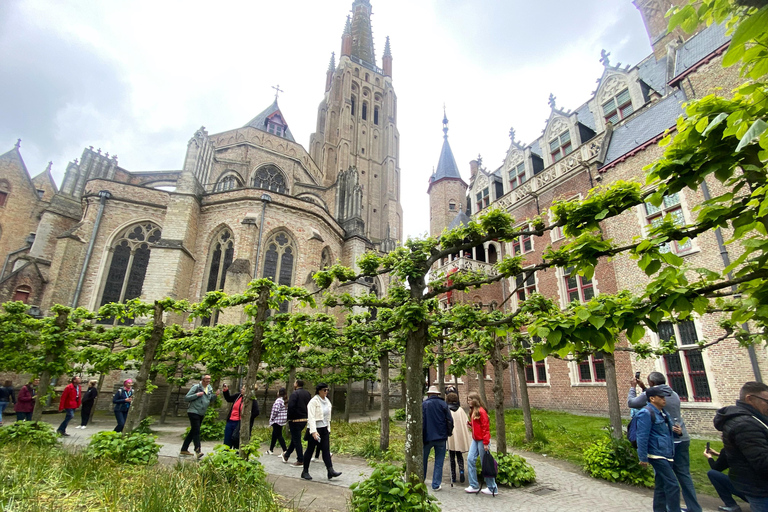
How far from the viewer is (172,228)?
63.0ft

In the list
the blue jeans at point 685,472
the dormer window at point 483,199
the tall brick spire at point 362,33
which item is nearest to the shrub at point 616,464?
the blue jeans at point 685,472

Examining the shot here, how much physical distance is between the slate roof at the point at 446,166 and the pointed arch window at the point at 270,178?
12050 millimetres

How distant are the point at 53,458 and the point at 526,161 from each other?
2252 centimetres

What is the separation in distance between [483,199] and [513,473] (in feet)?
65.5

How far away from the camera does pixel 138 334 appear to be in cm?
1068

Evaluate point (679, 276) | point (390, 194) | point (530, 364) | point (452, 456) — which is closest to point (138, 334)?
point (452, 456)

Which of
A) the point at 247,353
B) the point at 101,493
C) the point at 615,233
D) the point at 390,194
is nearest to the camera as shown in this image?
the point at 101,493

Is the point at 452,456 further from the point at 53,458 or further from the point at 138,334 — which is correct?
the point at 138,334

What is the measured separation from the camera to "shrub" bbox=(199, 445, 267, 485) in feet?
16.0

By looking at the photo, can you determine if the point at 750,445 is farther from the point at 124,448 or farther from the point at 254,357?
the point at 124,448

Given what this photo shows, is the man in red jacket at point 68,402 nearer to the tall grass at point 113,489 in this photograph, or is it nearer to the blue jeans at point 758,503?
the tall grass at point 113,489

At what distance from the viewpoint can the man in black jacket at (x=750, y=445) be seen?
3.28 metres

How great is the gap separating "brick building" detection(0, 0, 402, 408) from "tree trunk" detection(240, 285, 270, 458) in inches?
419

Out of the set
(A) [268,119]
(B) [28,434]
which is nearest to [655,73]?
(B) [28,434]
